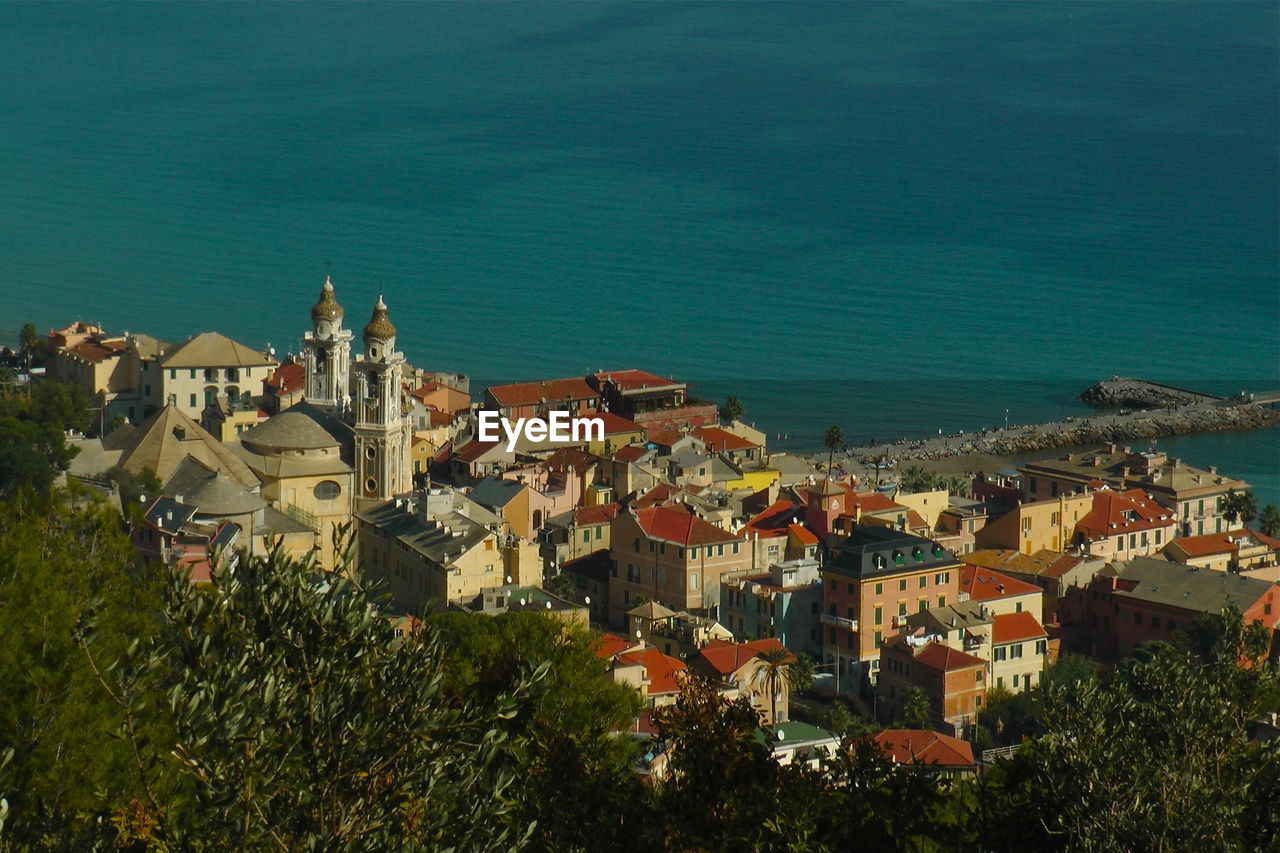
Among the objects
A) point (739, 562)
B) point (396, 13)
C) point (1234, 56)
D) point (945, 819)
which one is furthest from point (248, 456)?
point (396, 13)

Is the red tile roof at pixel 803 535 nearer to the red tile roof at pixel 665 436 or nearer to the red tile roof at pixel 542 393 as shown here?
the red tile roof at pixel 665 436

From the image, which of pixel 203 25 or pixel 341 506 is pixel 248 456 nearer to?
pixel 341 506

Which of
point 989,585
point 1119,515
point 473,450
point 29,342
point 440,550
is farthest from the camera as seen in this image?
point 29,342

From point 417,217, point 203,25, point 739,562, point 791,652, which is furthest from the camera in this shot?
point 203,25

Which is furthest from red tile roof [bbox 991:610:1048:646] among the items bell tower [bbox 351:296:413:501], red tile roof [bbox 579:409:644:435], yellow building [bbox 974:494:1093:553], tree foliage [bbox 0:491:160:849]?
tree foliage [bbox 0:491:160:849]

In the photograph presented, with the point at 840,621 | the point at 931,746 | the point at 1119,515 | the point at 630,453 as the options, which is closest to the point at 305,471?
the point at 630,453

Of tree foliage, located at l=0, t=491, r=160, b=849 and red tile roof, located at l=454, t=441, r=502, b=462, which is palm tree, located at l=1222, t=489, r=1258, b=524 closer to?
red tile roof, located at l=454, t=441, r=502, b=462

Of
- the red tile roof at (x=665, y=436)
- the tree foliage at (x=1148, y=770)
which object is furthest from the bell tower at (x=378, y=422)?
the tree foliage at (x=1148, y=770)

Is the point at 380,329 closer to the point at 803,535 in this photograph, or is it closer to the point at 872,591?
the point at 803,535
